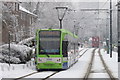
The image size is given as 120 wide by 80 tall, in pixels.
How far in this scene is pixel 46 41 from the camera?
23.6 metres

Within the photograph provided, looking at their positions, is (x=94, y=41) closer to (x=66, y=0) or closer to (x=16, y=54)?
(x=66, y=0)

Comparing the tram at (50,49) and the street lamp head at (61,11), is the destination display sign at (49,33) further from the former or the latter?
the street lamp head at (61,11)

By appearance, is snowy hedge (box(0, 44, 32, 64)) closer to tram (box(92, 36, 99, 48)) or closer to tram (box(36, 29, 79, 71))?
tram (box(36, 29, 79, 71))

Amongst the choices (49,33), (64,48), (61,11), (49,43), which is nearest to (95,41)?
(61,11)

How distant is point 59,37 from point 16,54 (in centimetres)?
525

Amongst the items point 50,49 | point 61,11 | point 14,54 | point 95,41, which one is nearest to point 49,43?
point 50,49

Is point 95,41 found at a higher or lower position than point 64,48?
higher

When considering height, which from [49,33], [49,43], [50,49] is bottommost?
[50,49]

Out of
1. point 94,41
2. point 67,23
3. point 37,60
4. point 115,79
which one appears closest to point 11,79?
point 115,79

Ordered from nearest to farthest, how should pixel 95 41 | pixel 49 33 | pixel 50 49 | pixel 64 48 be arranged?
pixel 50 49 → pixel 49 33 → pixel 64 48 → pixel 95 41

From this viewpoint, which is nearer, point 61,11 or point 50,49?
point 50,49

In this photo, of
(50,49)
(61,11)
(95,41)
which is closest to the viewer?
(50,49)

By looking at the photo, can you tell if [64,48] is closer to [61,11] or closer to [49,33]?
[49,33]

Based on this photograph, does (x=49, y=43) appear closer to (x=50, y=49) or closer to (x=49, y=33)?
(x=50, y=49)
